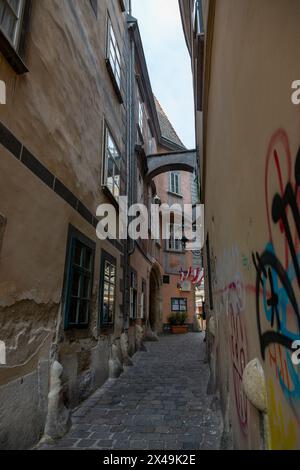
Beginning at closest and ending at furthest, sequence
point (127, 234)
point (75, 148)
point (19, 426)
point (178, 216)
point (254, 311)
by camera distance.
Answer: point (254, 311) → point (19, 426) → point (75, 148) → point (127, 234) → point (178, 216)

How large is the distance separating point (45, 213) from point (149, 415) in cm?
296

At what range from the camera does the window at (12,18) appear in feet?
9.78

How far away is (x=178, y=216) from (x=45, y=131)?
598 inches

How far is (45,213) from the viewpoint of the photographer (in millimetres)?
3447

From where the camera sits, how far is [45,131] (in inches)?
140

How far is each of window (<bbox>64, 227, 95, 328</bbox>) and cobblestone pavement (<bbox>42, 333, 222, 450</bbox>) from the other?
3.98 ft

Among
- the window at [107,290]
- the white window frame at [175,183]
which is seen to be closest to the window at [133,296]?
the window at [107,290]

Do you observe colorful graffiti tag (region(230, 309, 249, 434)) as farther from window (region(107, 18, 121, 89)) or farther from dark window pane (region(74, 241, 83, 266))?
window (region(107, 18, 121, 89))

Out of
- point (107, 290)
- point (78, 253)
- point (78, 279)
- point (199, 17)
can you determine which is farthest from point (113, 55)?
point (78, 279)

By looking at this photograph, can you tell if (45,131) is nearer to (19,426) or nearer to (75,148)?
(75,148)

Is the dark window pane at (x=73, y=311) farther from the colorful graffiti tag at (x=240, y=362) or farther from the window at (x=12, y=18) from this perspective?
the window at (x=12, y=18)

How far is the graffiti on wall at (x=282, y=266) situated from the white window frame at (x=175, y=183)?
17440mm

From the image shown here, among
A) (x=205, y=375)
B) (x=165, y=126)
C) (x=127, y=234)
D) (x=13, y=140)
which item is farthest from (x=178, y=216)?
(x=13, y=140)

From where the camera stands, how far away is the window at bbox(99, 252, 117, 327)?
5577mm
